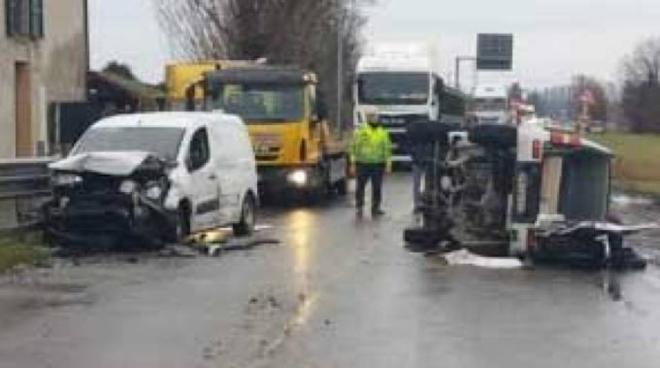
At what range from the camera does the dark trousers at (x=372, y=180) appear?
25.6 metres

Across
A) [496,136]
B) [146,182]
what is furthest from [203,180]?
[496,136]

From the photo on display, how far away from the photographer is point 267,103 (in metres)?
28.7

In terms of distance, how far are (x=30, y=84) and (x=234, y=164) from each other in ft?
64.6

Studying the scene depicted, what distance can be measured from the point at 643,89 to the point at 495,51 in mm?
84541

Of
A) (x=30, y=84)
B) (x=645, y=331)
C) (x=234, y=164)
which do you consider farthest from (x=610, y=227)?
(x=30, y=84)

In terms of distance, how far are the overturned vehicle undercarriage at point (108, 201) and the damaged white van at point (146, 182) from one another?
12 millimetres

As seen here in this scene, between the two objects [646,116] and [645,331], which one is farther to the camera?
[646,116]

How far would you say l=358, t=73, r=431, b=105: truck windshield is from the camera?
43656 millimetres

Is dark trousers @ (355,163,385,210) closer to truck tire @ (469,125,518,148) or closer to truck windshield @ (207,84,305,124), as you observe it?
truck windshield @ (207,84,305,124)

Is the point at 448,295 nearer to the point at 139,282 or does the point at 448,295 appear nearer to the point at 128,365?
the point at 139,282

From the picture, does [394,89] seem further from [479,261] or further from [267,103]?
[479,261]

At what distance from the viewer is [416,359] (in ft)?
33.1

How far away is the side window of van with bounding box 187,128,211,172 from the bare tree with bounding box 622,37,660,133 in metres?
132

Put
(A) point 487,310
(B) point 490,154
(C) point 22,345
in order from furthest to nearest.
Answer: (B) point 490,154
(A) point 487,310
(C) point 22,345
